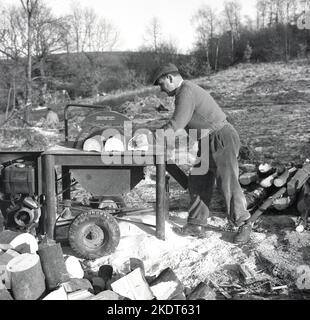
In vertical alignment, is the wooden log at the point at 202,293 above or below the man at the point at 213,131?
below

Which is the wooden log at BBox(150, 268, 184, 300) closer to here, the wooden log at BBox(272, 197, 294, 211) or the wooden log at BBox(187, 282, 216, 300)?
the wooden log at BBox(187, 282, 216, 300)

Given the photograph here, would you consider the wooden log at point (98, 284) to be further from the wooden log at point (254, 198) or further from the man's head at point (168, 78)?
the wooden log at point (254, 198)

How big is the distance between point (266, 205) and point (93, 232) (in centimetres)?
216

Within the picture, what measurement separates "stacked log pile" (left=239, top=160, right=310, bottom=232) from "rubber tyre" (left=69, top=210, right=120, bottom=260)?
1733 mm

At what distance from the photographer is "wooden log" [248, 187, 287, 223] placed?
525cm

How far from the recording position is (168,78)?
4.75 m

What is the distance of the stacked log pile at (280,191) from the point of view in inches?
210

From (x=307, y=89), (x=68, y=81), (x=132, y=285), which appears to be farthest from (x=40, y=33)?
(x=132, y=285)

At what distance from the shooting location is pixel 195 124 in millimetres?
4816

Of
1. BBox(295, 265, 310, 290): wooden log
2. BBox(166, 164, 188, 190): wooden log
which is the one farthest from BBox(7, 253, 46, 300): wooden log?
BBox(295, 265, 310, 290): wooden log

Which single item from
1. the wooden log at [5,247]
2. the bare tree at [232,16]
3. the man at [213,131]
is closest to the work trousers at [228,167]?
the man at [213,131]

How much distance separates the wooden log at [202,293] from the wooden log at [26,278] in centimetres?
120
